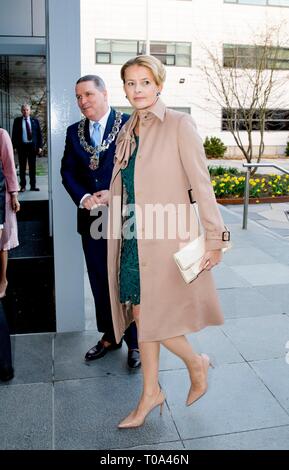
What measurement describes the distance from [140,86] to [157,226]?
0.66 metres

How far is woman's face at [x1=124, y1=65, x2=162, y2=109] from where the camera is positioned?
230 centimetres

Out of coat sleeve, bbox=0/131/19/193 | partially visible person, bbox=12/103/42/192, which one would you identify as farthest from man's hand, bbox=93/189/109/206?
partially visible person, bbox=12/103/42/192

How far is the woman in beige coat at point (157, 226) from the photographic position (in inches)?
91.1

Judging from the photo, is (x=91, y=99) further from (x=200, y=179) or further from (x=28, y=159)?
(x=28, y=159)

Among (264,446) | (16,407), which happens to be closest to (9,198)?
(16,407)

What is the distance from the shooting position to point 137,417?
259 centimetres

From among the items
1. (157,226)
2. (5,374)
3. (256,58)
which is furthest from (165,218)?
(256,58)

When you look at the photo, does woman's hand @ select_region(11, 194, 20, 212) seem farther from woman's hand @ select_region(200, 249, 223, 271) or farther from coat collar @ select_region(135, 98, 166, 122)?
woman's hand @ select_region(200, 249, 223, 271)

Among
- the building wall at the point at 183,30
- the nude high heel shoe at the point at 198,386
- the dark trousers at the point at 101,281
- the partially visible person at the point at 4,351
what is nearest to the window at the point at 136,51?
the building wall at the point at 183,30

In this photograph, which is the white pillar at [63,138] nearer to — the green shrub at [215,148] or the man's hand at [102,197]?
the man's hand at [102,197]

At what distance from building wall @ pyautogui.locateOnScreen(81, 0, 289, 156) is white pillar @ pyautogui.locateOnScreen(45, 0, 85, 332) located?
23979mm

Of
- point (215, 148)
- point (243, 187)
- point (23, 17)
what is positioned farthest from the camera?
point (215, 148)

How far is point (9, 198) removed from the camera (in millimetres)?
4273

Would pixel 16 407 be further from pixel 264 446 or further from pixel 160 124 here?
pixel 160 124
